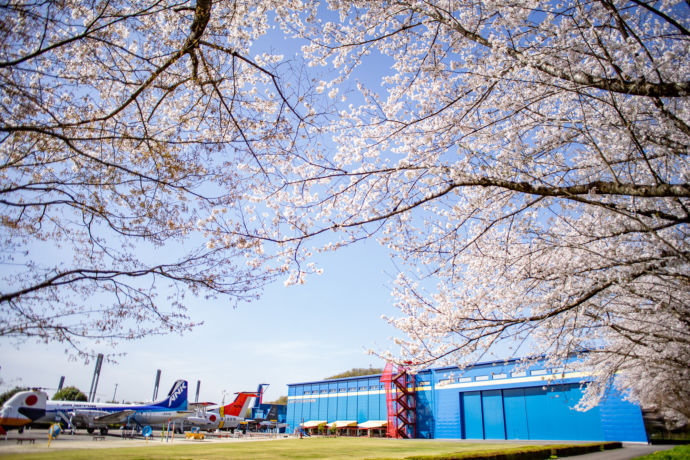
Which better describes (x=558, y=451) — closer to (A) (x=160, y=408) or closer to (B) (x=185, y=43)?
(B) (x=185, y=43)

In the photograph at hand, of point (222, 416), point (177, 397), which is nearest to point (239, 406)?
point (222, 416)

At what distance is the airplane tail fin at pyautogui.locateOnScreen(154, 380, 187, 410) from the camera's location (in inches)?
1315

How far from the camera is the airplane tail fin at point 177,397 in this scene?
33406 millimetres

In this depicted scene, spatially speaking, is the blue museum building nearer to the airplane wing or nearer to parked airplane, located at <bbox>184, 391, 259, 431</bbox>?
parked airplane, located at <bbox>184, 391, 259, 431</bbox>

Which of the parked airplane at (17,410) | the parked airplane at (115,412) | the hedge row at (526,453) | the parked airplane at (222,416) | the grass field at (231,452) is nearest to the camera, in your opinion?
the parked airplane at (17,410)

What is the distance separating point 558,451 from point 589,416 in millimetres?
10206

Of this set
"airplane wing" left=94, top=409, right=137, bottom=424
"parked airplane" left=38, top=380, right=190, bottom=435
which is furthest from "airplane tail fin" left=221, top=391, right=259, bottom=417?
"airplane wing" left=94, top=409, right=137, bottom=424

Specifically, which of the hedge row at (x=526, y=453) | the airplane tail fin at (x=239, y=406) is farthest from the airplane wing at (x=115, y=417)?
the hedge row at (x=526, y=453)

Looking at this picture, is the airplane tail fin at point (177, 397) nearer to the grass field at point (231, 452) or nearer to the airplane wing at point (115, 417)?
the airplane wing at point (115, 417)

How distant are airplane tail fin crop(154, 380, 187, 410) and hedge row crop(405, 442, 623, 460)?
29982 millimetres

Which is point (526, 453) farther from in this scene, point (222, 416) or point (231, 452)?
point (222, 416)

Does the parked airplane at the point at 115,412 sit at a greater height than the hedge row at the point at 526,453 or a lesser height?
lesser

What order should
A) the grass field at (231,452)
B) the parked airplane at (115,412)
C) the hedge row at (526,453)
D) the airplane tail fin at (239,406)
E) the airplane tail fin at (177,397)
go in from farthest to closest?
the airplane tail fin at (239,406) → the airplane tail fin at (177,397) → the parked airplane at (115,412) → the hedge row at (526,453) → the grass field at (231,452)

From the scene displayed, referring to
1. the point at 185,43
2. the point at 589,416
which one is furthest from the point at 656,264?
the point at 589,416
